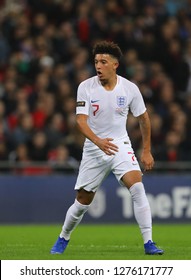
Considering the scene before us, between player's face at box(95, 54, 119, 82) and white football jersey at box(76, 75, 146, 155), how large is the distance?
0.14 metres

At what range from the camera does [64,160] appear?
20828 millimetres

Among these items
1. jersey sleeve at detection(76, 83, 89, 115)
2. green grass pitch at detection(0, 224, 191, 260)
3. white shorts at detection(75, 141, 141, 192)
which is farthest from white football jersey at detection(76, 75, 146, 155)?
green grass pitch at detection(0, 224, 191, 260)

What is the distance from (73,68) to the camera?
22.8 meters


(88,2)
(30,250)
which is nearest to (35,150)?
(88,2)

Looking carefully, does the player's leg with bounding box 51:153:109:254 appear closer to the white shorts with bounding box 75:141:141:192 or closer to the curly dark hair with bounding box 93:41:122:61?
the white shorts with bounding box 75:141:141:192

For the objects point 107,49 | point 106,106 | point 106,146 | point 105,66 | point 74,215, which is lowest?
point 74,215

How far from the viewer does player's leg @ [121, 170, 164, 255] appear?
1247 cm

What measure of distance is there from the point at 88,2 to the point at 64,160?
4664 mm

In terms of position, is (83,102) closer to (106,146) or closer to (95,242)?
(106,146)

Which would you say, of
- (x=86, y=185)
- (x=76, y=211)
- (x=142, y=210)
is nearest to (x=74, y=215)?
(x=76, y=211)

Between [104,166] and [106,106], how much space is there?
69cm

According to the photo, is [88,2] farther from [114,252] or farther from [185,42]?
[114,252]

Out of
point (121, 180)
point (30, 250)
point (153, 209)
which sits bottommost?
point (153, 209)
